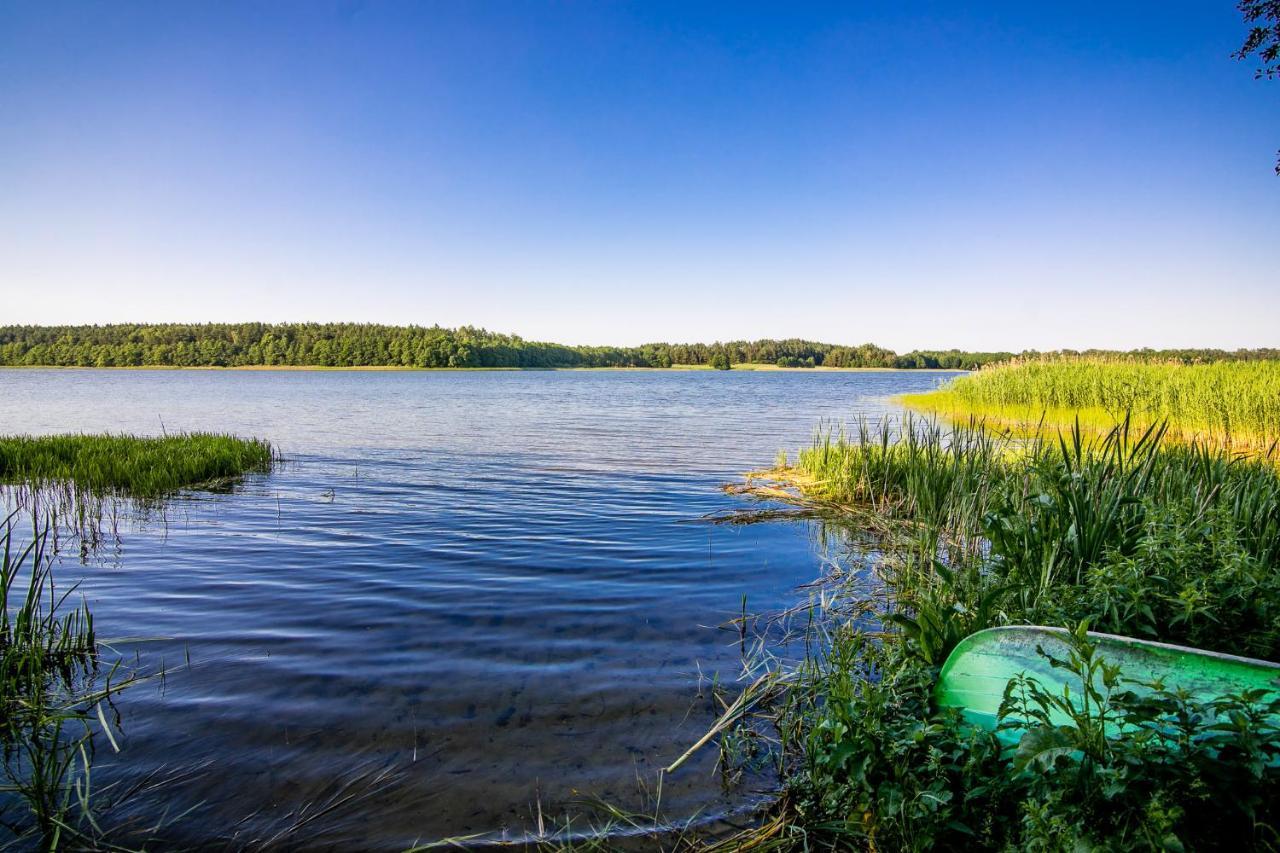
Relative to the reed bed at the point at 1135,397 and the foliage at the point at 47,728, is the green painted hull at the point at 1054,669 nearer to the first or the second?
the foliage at the point at 47,728

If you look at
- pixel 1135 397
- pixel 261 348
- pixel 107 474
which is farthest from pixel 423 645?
pixel 261 348

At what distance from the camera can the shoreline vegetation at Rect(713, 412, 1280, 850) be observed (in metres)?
2.62

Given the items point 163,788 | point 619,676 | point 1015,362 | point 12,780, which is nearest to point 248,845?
point 163,788

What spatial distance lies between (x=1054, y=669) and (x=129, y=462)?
17.1 metres

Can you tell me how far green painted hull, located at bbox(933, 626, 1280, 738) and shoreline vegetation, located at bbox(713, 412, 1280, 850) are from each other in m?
0.08

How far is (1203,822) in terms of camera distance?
2.66m

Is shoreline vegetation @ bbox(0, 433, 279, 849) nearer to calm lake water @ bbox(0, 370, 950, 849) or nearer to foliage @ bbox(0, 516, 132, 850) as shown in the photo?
foliage @ bbox(0, 516, 132, 850)

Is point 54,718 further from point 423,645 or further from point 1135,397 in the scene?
point 1135,397

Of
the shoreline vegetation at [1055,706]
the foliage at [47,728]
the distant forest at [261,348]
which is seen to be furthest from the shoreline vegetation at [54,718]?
the distant forest at [261,348]

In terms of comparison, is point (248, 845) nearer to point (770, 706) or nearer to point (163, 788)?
point (163, 788)

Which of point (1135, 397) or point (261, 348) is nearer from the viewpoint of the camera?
point (1135, 397)

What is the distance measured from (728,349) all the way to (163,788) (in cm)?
16140

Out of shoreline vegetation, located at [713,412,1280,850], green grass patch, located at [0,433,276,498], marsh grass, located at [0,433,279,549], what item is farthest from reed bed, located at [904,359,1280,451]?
green grass patch, located at [0,433,276,498]

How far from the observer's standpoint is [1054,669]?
3473 mm
